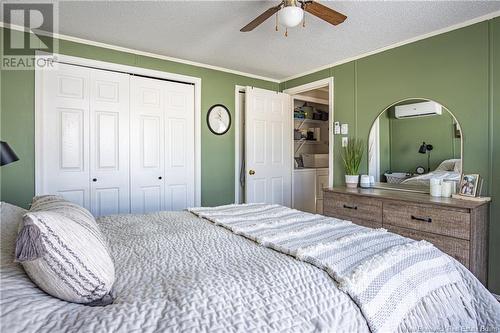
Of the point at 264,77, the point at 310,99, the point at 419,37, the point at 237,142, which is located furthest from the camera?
the point at 310,99

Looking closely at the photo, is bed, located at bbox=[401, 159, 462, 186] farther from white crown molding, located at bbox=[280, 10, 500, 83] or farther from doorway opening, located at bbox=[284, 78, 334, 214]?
doorway opening, located at bbox=[284, 78, 334, 214]

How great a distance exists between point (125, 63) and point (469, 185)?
3.67 metres

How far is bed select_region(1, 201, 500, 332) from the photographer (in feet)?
2.46

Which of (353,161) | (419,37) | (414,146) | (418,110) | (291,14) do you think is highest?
(419,37)

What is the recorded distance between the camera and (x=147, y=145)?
11.1 feet

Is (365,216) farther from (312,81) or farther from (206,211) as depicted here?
(312,81)

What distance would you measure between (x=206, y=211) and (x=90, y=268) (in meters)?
1.38

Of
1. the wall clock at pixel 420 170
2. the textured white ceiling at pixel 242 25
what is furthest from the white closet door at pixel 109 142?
the wall clock at pixel 420 170

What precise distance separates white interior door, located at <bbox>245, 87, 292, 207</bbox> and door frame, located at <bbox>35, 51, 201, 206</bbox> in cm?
67

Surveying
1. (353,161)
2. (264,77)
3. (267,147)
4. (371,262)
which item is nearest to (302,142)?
(267,147)

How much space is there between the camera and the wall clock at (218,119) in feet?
12.5

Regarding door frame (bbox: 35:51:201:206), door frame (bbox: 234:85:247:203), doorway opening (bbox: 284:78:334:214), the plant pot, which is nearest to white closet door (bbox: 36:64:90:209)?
door frame (bbox: 35:51:201:206)

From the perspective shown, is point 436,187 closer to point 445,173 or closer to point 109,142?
point 445,173

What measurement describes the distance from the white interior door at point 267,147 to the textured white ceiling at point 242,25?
711 millimetres
